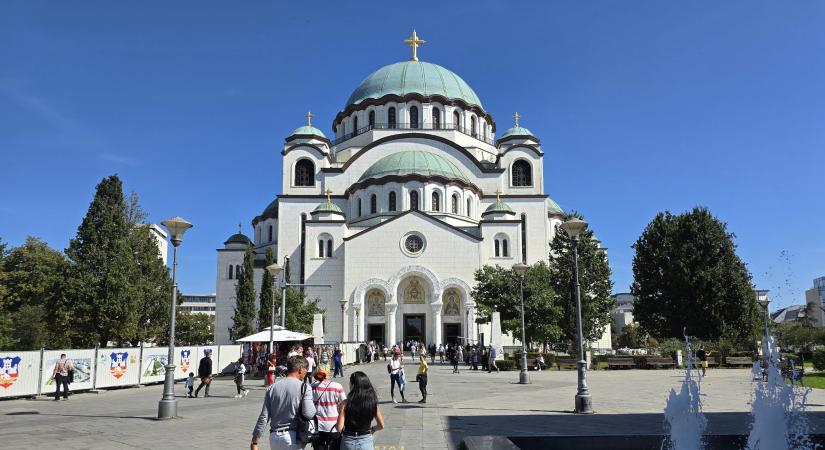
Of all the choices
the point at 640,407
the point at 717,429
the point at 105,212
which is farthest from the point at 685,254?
the point at 105,212

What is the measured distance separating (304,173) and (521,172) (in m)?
19.4

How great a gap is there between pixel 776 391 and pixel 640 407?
8281mm

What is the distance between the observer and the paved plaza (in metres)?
11.2

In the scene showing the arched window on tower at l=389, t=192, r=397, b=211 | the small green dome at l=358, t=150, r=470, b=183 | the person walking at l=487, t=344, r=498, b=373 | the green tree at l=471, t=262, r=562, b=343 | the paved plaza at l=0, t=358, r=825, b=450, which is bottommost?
the paved plaza at l=0, t=358, r=825, b=450

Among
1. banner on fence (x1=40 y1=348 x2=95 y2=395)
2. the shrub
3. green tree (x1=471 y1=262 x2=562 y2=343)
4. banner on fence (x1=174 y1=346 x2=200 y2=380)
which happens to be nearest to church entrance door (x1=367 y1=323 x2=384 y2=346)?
green tree (x1=471 y1=262 x2=562 y2=343)

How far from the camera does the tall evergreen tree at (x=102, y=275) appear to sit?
91.2 feet

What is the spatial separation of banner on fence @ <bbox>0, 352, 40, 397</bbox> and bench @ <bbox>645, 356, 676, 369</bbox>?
26.6 meters

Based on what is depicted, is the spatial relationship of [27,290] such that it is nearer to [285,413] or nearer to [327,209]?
[327,209]

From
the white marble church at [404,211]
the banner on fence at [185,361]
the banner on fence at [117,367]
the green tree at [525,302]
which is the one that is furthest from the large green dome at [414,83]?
the banner on fence at [117,367]

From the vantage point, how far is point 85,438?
11.2 metres

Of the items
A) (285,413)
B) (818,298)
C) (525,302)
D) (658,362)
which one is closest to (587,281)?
(525,302)

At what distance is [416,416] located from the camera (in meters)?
14.0

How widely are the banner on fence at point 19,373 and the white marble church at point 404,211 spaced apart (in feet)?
86.7

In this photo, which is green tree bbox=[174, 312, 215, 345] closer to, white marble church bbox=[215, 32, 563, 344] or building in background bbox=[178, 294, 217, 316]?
white marble church bbox=[215, 32, 563, 344]
